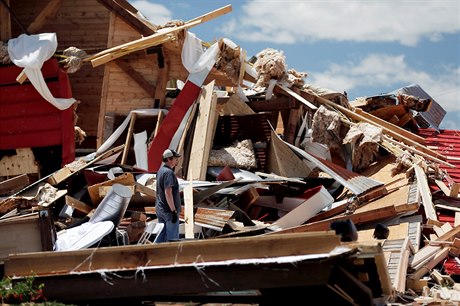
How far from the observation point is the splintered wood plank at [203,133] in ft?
51.8

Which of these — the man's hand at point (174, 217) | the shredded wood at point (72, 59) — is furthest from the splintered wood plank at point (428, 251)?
the shredded wood at point (72, 59)

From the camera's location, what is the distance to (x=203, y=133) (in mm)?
16281

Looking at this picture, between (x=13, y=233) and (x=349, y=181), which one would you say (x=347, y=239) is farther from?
(x=349, y=181)

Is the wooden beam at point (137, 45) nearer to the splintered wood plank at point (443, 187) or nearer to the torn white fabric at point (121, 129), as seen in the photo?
the torn white fabric at point (121, 129)

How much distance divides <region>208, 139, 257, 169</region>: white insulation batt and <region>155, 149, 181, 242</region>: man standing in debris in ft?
12.1

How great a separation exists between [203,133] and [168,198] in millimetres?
4182

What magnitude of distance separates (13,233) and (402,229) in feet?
19.2

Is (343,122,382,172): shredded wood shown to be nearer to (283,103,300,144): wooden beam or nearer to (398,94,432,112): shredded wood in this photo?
(283,103,300,144): wooden beam

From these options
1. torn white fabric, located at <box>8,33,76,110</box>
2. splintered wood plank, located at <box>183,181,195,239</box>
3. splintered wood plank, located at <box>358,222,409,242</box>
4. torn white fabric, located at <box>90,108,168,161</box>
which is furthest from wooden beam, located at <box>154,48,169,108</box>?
splintered wood plank, located at <box>358,222,409,242</box>

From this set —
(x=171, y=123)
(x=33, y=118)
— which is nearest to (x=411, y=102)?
(x=171, y=123)

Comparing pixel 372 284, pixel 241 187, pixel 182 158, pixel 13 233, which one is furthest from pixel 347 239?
pixel 182 158

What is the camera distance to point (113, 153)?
55.3 ft

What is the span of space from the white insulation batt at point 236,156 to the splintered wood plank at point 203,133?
17cm

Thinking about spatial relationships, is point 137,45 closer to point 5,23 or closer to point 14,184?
point 5,23
